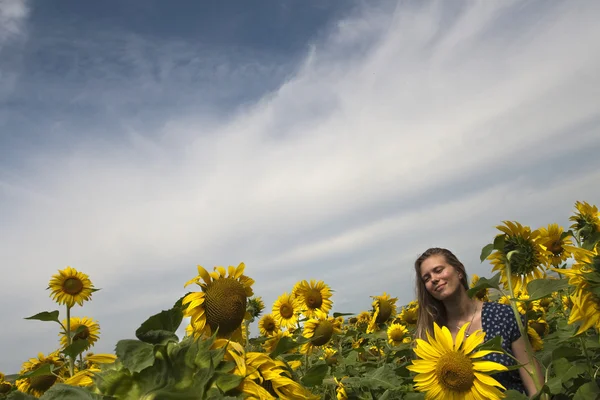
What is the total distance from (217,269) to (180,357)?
1.45m

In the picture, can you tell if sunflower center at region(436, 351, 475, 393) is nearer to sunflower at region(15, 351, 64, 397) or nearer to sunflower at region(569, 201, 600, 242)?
sunflower at region(569, 201, 600, 242)

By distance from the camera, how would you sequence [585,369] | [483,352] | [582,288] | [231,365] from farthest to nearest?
[585,369] < [483,352] < [582,288] < [231,365]

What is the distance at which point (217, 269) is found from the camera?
7.51 ft

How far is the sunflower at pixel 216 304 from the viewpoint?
1954 mm

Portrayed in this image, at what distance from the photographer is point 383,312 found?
7613 millimetres

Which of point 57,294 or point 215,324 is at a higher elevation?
point 57,294

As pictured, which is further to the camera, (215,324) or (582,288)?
(582,288)

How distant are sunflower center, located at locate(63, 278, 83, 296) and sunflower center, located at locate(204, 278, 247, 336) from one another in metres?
5.85

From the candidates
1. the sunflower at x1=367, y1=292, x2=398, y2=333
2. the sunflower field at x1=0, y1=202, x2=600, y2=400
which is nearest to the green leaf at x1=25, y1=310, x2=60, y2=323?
the sunflower field at x1=0, y1=202, x2=600, y2=400

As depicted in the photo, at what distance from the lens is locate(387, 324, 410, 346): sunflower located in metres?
7.06

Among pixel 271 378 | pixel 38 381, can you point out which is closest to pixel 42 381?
pixel 38 381

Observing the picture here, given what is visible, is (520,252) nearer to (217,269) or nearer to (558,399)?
(558,399)

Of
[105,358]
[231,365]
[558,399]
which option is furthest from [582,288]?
[105,358]

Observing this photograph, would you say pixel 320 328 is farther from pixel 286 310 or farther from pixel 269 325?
pixel 269 325
